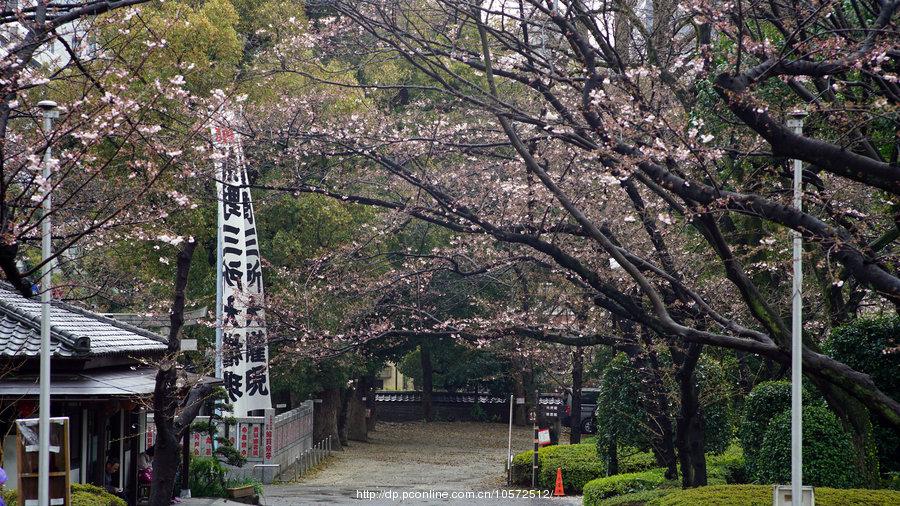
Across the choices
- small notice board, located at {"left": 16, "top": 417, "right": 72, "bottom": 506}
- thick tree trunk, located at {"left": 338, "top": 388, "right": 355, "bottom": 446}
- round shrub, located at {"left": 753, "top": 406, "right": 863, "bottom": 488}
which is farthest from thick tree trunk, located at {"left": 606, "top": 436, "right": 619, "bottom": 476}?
thick tree trunk, located at {"left": 338, "top": 388, "right": 355, "bottom": 446}

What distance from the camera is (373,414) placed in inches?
1663

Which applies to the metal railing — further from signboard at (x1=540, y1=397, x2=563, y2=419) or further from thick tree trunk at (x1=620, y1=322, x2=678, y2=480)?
thick tree trunk at (x1=620, y1=322, x2=678, y2=480)

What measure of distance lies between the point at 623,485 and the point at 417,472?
38.1 ft

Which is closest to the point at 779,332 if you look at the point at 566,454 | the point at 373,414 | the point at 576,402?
the point at 566,454

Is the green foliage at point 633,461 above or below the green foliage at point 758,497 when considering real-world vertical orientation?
below

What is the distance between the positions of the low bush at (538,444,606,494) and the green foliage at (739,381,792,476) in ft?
27.8

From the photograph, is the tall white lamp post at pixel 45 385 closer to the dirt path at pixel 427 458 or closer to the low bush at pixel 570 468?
the dirt path at pixel 427 458

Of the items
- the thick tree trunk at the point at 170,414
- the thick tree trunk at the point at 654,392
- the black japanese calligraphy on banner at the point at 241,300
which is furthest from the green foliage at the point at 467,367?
the thick tree trunk at the point at 170,414

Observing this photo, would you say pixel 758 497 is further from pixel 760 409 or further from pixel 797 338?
pixel 760 409

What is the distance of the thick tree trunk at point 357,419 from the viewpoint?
3725 cm

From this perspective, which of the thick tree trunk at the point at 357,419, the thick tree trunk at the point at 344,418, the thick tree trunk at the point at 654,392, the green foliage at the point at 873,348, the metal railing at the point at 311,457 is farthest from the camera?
the thick tree trunk at the point at 357,419

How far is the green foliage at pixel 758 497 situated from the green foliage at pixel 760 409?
2420mm

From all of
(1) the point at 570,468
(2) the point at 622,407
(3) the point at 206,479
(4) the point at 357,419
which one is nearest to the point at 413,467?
(1) the point at 570,468

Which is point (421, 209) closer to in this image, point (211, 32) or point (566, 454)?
point (211, 32)
